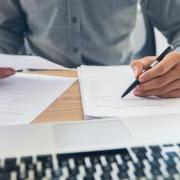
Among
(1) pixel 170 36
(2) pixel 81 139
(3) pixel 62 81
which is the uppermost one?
(2) pixel 81 139

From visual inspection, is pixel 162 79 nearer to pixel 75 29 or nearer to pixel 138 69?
pixel 138 69

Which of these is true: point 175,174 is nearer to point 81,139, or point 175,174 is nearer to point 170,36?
point 81,139

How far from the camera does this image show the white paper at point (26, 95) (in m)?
0.65

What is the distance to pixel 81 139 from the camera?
1.83 feet

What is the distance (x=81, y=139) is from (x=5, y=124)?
136 millimetres

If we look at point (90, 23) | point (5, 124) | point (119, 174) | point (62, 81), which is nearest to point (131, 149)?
point (119, 174)

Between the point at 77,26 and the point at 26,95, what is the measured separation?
1.62 ft

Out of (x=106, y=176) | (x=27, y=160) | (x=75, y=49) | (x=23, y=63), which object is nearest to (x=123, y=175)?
(x=106, y=176)

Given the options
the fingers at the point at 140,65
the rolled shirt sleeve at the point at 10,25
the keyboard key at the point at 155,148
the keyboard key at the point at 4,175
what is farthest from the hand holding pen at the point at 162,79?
the rolled shirt sleeve at the point at 10,25

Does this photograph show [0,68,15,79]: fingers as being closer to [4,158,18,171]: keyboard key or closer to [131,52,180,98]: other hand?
[131,52,180,98]: other hand

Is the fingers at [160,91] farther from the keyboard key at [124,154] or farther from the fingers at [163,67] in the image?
the keyboard key at [124,154]

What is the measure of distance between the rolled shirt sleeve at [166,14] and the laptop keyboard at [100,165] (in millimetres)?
782

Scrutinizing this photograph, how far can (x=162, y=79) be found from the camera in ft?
2.48

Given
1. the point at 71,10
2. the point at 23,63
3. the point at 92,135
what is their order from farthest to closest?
the point at 71,10
the point at 23,63
the point at 92,135
